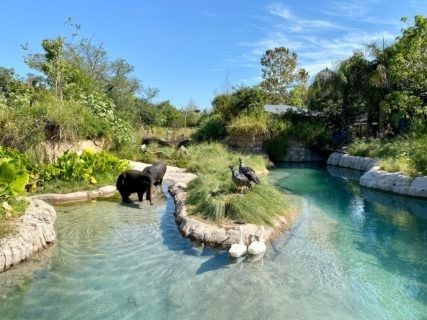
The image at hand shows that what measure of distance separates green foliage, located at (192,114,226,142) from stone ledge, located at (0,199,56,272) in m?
16.9

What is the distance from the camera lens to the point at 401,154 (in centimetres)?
1393

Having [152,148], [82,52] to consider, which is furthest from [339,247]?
[82,52]

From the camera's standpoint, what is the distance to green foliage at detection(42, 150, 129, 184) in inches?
405

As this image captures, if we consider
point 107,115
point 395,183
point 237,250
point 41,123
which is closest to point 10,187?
point 237,250

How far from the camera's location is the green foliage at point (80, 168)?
33.7 ft

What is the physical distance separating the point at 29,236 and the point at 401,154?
478 inches

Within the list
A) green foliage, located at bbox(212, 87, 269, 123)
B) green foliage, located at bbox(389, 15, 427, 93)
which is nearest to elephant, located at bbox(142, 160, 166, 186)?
green foliage, located at bbox(389, 15, 427, 93)

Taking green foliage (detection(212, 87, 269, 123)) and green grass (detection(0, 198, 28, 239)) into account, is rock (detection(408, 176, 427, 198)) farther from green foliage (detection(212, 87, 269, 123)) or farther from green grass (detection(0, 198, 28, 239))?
green foliage (detection(212, 87, 269, 123))

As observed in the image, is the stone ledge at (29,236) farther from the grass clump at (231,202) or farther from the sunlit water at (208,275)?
the grass clump at (231,202)

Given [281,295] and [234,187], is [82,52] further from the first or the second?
[281,295]

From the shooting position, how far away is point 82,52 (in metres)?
30.1

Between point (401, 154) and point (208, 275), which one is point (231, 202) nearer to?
point (208, 275)

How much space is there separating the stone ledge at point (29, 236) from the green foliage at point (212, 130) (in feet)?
55.4

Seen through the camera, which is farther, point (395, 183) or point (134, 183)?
point (395, 183)
